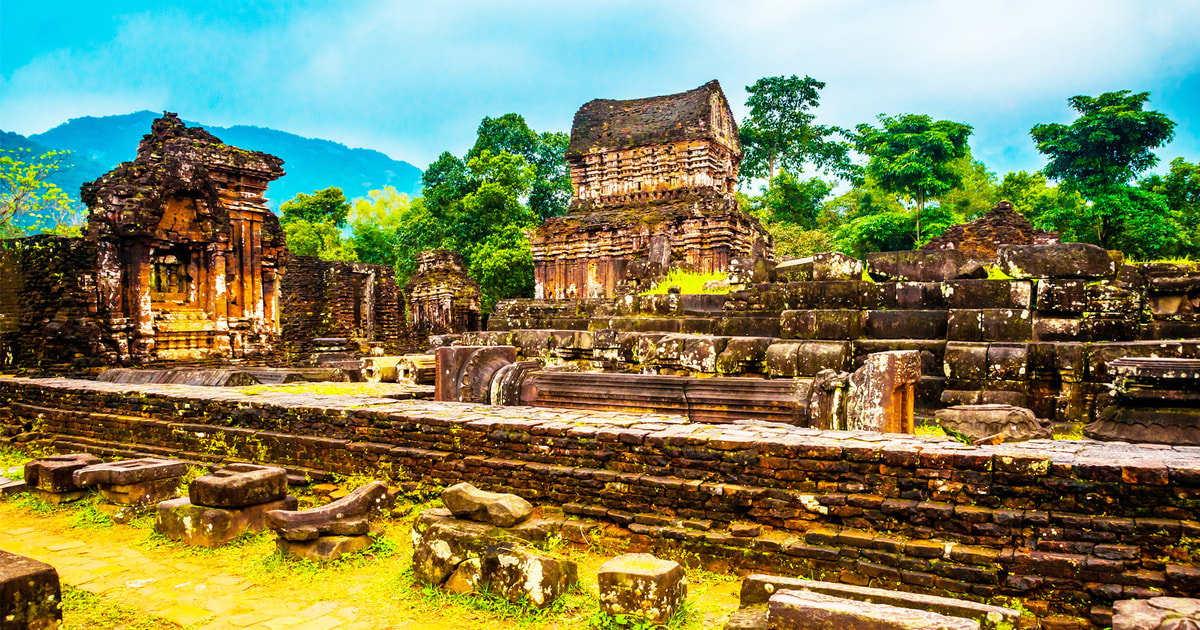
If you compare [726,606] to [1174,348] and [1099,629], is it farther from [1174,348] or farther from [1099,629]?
[1174,348]

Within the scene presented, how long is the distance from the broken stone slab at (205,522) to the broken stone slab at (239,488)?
0.15 ft

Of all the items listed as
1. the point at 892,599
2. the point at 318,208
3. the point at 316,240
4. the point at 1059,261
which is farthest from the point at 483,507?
the point at 318,208

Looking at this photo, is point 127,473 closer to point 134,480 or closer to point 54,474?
point 134,480

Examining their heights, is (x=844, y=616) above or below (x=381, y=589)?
above

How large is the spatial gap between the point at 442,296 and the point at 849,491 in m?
21.0

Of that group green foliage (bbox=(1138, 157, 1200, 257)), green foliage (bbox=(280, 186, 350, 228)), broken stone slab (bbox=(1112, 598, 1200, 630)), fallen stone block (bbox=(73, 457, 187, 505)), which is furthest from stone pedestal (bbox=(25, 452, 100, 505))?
green foliage (bbox=(280, 186, 350, 228))

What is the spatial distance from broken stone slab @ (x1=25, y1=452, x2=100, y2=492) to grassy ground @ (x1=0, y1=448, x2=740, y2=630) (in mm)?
703

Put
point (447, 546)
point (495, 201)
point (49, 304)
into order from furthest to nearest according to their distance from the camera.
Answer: point (495, 201) → point (49, 304) → point (447, 546)

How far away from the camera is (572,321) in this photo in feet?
35.4

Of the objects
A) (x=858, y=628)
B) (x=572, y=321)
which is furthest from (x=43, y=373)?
(x=858, y=628)

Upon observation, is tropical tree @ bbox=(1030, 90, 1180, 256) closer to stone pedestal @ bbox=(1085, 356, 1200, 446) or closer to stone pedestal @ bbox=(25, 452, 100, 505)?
stone pedestal @ bbox=(1085, 356, 1200, 446)

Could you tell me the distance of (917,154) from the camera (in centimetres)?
2530

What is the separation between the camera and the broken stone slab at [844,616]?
2703mm

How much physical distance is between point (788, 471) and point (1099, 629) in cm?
163
